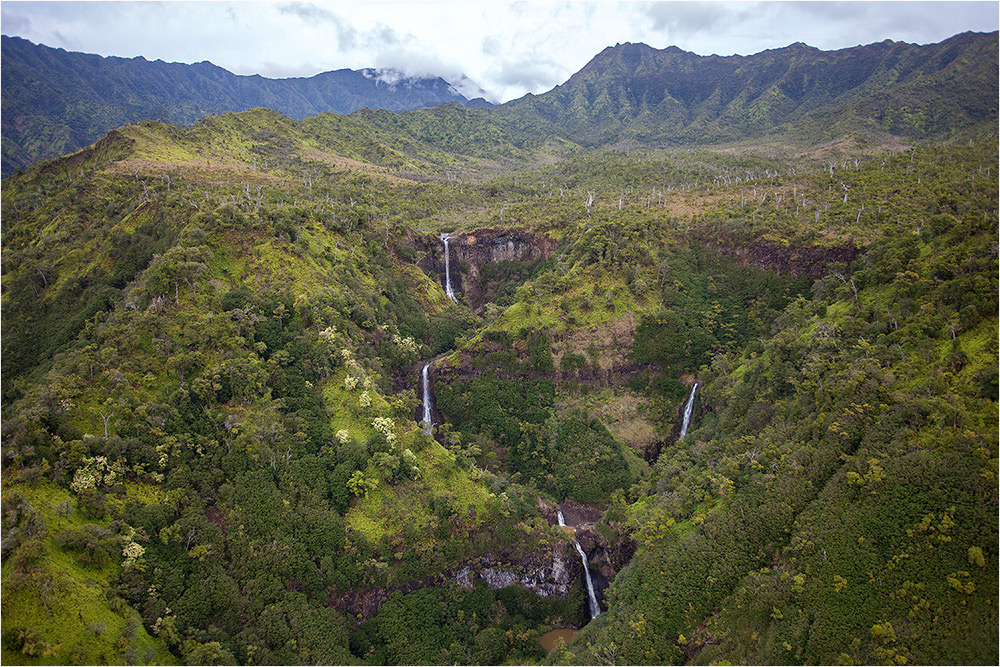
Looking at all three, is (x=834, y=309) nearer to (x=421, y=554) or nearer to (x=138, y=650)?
(x=421, y=554)

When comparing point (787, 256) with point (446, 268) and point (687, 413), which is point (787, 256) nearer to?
point (687, 413)

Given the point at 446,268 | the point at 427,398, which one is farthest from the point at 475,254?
the point at 427,398

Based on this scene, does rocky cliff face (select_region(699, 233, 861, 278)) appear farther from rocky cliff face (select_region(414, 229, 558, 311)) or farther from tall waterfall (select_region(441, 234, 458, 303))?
tall waterfall (select_region(441, 234, 458, 303))

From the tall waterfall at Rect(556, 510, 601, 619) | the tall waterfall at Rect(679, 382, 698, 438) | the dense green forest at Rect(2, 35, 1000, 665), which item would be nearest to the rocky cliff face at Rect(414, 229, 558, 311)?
the dense green forest at Rect(2, 35, 1000, 665)

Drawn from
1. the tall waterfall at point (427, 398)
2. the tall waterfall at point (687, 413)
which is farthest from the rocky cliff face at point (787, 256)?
the tall waterfall at point (427, 398)

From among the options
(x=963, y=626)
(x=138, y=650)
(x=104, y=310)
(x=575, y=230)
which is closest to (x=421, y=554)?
(x=138, y=650)

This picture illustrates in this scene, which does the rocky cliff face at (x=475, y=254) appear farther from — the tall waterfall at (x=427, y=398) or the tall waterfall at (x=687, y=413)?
the tall waterfall at (x=687, y=413)
